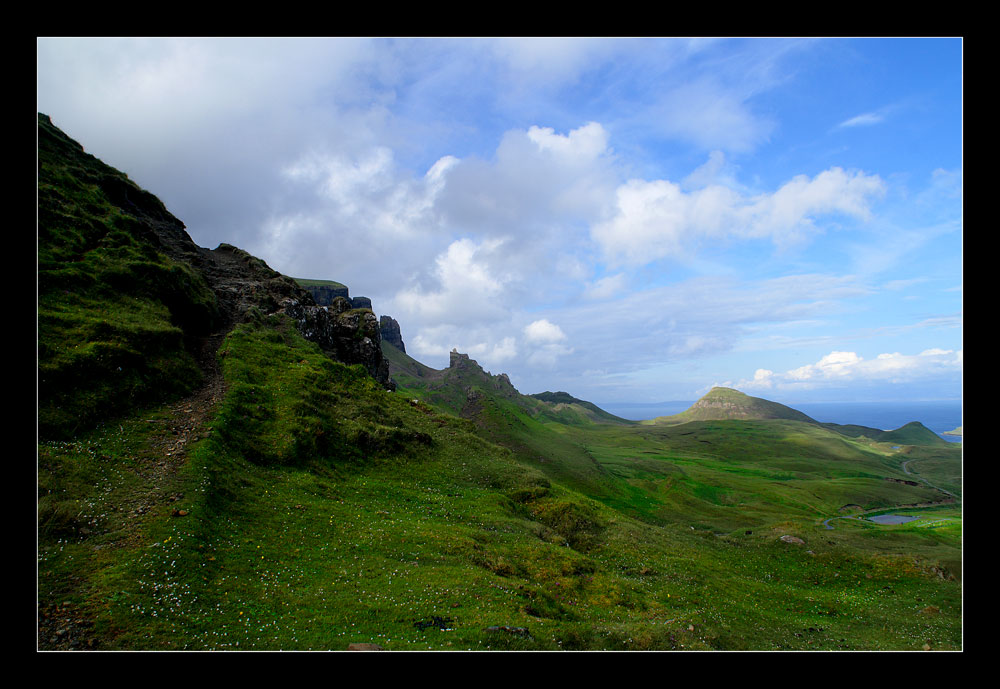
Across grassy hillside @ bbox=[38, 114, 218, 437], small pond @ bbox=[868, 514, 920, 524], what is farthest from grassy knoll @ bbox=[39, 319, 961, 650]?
small pond @ bbox=[868, 514, 920, 524]

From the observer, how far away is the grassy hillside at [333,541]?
1648 cm

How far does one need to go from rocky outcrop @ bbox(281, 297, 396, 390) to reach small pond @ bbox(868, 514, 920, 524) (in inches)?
5370

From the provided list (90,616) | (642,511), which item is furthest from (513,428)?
(90,616)

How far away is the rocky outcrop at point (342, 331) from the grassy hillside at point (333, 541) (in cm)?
481

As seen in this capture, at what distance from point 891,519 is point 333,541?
15512cm

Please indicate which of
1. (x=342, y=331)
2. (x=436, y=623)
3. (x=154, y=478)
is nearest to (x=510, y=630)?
(x=436, y=623)

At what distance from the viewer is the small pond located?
108m

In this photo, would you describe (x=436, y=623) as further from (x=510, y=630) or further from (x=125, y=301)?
(x=125, y=301)

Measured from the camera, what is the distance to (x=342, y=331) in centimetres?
7038

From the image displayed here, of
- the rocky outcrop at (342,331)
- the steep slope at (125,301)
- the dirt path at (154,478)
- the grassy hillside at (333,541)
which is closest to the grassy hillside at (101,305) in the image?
the steep slope at (125,301)

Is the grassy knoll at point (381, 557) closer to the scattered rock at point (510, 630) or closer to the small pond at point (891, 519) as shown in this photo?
the scattered rock at point (510, 630)

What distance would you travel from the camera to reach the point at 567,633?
59.0 ft
